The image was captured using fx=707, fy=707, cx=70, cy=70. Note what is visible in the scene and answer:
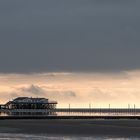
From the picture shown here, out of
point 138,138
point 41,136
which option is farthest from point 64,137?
point 138,138

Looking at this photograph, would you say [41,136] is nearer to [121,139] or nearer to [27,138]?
[27,138]

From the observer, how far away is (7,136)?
98688 millimetres

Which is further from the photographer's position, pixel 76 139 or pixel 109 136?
pixel 109 136

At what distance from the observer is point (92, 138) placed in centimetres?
9694

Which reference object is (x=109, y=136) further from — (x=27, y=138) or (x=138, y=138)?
(x=27, y=138)

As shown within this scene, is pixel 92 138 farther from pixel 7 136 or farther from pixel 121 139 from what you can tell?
pixel 7 136

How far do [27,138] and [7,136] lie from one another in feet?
14.5

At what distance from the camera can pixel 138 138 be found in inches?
3819

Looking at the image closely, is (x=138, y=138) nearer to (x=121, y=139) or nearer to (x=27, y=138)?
(x=121, y=139)

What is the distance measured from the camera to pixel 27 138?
95.4 m

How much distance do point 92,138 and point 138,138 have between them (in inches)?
249

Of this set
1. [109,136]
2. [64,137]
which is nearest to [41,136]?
[64,137]

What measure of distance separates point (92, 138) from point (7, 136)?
11.9 meters

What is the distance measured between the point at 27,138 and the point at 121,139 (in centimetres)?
1266
